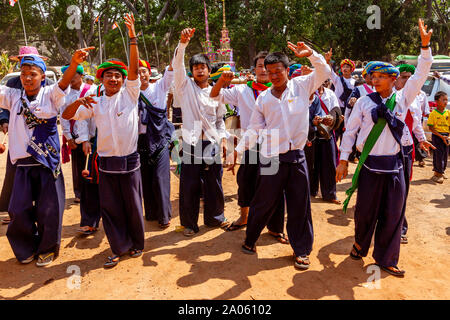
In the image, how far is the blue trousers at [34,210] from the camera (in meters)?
3.62

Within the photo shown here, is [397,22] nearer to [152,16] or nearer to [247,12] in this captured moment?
[247,12]

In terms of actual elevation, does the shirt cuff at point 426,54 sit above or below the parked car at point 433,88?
above

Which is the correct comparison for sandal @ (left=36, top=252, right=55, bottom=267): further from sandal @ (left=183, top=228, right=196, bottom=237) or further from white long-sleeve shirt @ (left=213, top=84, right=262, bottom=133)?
white long-sleeve shirt @ (left=213, top=84, right=262, bottom=133)

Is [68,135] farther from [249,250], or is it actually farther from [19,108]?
[249,250]

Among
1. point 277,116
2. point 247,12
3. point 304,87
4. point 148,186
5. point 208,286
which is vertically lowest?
point 208,286

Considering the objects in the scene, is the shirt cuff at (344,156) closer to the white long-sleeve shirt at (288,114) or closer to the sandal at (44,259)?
the white long-sleeve shirt at (288,114)

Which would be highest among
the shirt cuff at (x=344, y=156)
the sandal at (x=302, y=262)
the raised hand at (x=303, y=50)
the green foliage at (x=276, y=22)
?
the green foliage at (x=276, y=22)

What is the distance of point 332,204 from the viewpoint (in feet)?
17.6

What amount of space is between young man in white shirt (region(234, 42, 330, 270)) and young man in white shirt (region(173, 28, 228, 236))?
0.75 m

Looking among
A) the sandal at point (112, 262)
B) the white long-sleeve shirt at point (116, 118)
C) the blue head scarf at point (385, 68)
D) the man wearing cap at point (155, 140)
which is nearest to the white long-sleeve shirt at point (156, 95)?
the man wearing cap at point (155, 140)

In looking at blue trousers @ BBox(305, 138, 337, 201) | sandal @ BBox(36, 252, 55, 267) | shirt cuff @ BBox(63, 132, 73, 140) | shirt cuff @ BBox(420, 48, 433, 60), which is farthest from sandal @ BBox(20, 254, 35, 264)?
shirt cuff @ BBox(420, 48, 433, 60)

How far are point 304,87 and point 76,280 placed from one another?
280 cm

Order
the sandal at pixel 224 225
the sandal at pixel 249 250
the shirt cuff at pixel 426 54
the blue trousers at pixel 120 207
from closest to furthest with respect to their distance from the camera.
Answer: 1. the shirt cuff at pixel 426 54
2. the blue trousers at pixel 120 207
3. the sandal at pixel 249 250
4. the sandal at pixel 224 225

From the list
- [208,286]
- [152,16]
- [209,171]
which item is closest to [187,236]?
[209,171]
